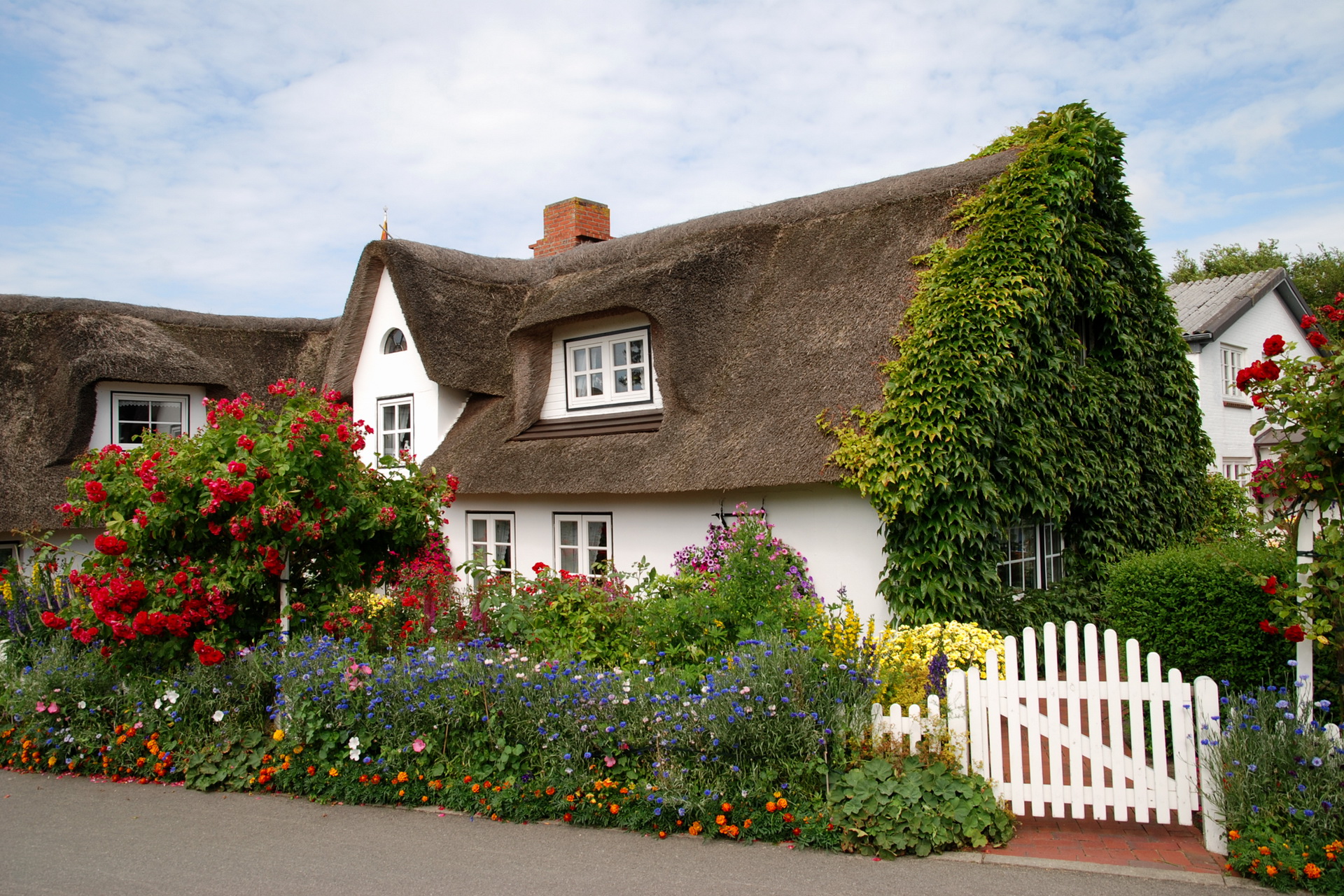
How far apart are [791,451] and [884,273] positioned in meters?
2.57

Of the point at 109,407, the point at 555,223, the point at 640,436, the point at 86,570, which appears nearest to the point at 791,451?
the point at 640,436

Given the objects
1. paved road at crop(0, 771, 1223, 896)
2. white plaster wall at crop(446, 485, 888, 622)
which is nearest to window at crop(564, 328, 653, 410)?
white plaster wall at crop(446, 485, 888, 622)

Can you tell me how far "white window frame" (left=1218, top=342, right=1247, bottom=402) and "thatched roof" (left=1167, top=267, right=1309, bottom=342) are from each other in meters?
0.67

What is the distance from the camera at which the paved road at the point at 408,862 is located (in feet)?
15.4

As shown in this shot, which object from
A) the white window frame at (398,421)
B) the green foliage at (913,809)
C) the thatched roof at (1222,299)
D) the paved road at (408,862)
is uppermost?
the thatched roof at (1222,299)

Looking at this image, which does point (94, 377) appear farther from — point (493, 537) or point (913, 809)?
point (913, 809)

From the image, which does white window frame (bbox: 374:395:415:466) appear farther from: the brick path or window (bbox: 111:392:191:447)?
the brick path

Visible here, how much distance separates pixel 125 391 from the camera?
15.7 m

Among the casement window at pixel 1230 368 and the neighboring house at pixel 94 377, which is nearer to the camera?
the neighboring house at pixel 94 377

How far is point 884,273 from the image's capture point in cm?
986

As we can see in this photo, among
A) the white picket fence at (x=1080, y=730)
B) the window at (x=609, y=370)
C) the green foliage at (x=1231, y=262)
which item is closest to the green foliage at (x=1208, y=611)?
the white picket fence at (x=1080, y=730)

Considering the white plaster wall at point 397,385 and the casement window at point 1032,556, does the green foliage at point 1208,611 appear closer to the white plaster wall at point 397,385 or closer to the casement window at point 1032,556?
the casement window at point 1032,556

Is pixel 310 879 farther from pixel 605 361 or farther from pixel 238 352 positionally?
pixel 238 352

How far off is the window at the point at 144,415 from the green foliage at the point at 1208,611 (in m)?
15.3
